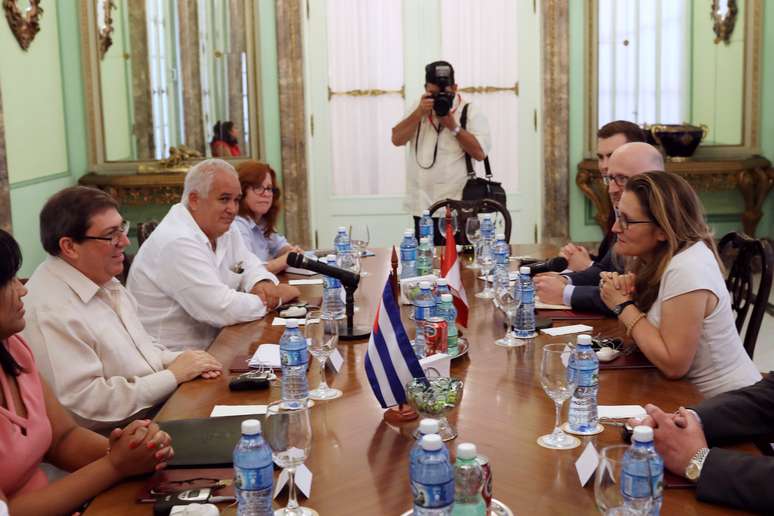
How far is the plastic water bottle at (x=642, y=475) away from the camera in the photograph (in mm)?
1379

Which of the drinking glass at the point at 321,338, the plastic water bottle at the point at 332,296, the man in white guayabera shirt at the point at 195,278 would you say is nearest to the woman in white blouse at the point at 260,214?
the man in white guayabera shirt at the point at 195,278

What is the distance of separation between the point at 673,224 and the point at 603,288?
272mm

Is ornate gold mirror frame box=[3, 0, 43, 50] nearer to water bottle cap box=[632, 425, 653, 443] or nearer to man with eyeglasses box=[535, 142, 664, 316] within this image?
man with eyeglasses box=[535, 142, 664, 316]

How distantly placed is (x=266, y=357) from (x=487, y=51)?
471 cm

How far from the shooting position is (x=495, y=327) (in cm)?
295

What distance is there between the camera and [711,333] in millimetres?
2424

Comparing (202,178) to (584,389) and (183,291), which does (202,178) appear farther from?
(584,389)

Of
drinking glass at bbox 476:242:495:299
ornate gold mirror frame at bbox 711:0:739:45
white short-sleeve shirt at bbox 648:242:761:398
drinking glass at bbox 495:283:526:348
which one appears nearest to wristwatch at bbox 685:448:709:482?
white short-sleeve shirt at bbox 648:242:761:398

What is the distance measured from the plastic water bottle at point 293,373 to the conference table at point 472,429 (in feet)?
0.19

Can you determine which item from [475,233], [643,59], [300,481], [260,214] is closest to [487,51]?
[643,59]

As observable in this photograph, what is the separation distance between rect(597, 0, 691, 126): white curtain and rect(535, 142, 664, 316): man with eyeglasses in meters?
3.42

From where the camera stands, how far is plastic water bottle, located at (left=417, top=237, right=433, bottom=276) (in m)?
3.81

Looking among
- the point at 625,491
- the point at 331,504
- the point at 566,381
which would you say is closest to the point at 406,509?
the point at 331,504

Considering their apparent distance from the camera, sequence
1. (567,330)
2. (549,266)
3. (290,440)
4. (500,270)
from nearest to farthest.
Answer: (290,440)
(567,330)
(500,270)
(549,266)
